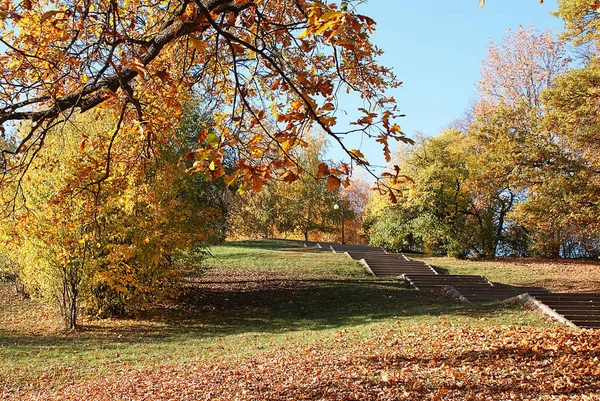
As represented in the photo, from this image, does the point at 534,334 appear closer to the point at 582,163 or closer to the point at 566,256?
the point at 582,163

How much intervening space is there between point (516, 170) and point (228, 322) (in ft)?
33.2

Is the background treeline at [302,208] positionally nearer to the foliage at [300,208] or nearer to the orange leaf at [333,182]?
the foliage at [300,208]

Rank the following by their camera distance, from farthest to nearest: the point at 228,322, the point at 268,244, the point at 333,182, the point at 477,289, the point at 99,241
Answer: the point at 268,244, the point at 477,289, the point at 228,322, the point at 99,241, the point at 333,182

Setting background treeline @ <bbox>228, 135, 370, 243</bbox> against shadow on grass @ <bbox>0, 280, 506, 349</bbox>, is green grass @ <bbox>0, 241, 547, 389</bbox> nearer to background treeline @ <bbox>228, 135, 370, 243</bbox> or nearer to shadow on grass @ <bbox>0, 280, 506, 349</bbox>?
shadow on grass @ <bbox>0, 280, 506, 349</bbox>

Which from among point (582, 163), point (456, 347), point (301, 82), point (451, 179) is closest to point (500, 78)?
point (451, 179)

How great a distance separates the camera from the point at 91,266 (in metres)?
11.8

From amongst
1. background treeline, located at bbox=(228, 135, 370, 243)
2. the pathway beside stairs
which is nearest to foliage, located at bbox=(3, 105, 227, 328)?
the pathway beside stairs

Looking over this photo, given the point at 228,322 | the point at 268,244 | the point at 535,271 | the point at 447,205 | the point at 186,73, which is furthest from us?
the point at 268,244

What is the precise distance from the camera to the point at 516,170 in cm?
1577

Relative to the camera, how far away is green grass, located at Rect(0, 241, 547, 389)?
9.34m

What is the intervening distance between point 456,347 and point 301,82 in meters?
5.97

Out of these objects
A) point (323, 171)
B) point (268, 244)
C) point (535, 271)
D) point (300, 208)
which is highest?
point (300, 208)

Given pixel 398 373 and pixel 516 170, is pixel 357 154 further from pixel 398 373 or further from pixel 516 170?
pixel 516 170

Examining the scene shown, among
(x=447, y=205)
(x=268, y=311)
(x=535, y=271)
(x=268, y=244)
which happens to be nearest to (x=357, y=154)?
(x=268, y=311)
